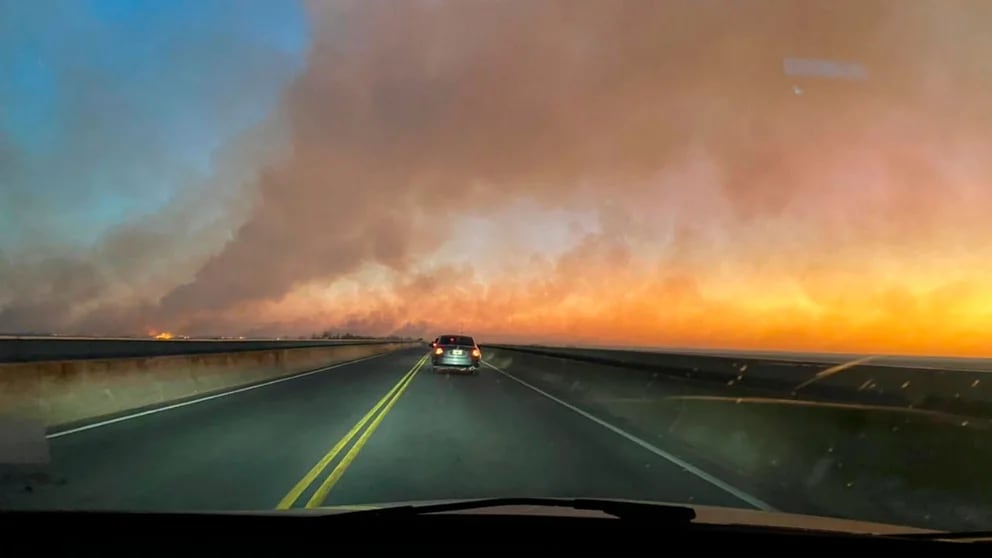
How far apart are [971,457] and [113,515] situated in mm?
7153

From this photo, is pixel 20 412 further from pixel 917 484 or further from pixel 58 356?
pixel 58 356

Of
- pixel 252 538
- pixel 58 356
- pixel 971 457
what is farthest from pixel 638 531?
pixel 58 356

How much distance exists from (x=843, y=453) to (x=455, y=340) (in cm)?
2838

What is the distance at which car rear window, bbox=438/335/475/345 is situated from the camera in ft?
119

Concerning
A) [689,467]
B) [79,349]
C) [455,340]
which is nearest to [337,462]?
[689,467]

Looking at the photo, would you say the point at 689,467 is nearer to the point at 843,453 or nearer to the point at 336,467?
the point at 843,453

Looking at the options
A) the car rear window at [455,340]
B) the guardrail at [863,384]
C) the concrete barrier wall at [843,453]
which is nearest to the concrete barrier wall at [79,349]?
the car rear window at [455,340]

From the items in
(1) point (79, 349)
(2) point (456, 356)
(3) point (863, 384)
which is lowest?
(3) point (863, 384)

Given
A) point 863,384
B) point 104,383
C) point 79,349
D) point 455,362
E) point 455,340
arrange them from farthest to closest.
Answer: point 79,349 → point 455,340 → point 455,362 → point 863,384 → point 104,383

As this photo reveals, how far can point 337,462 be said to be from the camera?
421 inches

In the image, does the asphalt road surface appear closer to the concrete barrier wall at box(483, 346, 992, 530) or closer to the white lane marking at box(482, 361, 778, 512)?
the white lane marking at box(482, 361, 778, 512)

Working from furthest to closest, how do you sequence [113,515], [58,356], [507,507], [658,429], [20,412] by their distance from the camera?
1. [58,356]
2. [658,429]
3. [20,412]
4. [507,507]
5. [113,515]

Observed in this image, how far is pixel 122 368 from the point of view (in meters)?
18.5

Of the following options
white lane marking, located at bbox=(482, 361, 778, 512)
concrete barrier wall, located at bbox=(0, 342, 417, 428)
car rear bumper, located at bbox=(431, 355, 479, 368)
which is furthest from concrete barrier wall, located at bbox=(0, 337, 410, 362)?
→ white lane marking, located at bbox=(482, 361, 778, 512)
